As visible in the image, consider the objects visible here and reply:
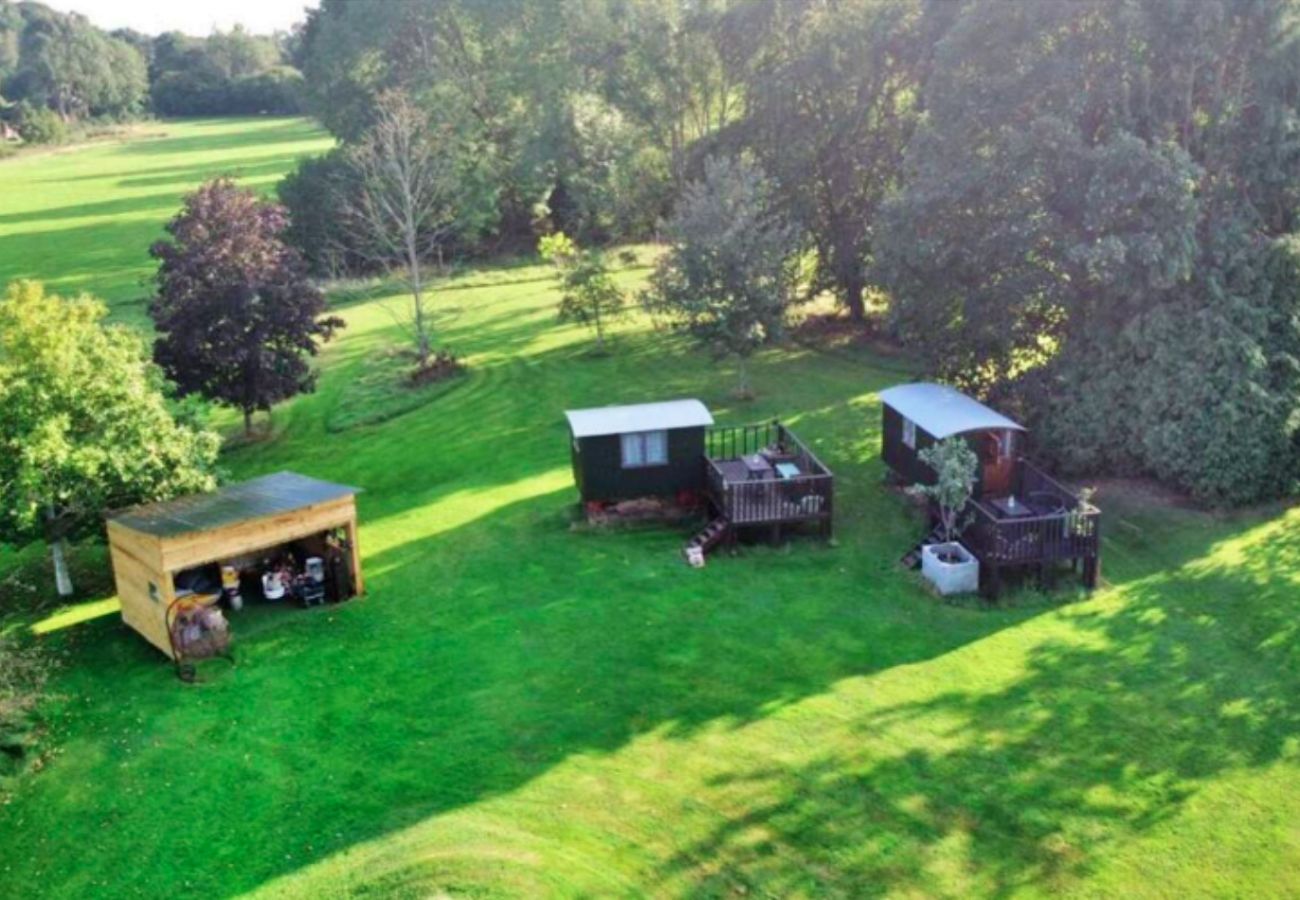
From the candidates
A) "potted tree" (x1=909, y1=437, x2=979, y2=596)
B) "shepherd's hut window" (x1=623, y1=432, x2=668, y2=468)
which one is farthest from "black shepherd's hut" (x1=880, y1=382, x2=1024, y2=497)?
"shepherd's hut window" (x1=623, y1=432, x2=668, y2=468)

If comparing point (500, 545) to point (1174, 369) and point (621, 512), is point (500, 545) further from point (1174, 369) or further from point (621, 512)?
point (1174, 369)

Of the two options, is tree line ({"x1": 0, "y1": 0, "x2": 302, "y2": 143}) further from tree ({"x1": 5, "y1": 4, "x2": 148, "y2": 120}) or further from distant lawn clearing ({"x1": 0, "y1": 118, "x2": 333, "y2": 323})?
distant lawn clearing ({"x1": 0, "y1": 118, "x2": 333, "y2": 323})

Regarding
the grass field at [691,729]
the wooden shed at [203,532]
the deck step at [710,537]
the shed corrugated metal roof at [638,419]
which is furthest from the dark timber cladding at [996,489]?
the wooden shed at [203,532]

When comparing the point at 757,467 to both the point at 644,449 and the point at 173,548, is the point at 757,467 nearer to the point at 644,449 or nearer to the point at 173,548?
the point at 644,449

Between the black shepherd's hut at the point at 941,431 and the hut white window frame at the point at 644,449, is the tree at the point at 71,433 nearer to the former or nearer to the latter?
the hut white window frame at the point at 644,449

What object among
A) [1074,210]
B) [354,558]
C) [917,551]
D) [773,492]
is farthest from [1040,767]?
[1074,210]

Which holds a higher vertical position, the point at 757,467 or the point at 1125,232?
the point at 1125,232
